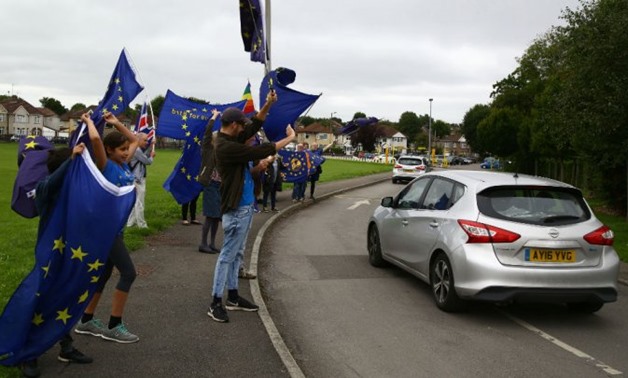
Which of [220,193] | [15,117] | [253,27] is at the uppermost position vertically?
[253,27]

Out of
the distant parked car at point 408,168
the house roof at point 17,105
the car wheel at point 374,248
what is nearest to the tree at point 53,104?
the house roof at point 17,105

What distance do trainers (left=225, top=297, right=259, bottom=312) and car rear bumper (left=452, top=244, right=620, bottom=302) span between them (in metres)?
2.19

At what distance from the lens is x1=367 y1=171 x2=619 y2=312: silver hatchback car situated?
19.6ft

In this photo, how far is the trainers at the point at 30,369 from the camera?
4.19m

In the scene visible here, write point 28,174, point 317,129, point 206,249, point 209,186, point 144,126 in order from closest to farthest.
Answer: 1. point 28,174
2. point 209,186
3. point 206,249
4. point 144,126
5. point 317,129

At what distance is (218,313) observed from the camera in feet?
19.0

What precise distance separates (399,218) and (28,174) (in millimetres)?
4925

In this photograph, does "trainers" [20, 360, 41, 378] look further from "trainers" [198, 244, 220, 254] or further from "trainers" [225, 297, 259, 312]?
"trainers" [198, 244, 220, 254]

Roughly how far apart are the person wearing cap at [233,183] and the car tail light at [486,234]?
2112 millimetres

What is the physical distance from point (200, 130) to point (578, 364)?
7.58m

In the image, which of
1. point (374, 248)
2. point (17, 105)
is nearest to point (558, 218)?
point (374, 248)

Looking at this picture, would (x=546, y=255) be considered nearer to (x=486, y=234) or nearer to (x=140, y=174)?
(x=486, y=234)

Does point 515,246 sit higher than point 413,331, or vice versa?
point 515,246

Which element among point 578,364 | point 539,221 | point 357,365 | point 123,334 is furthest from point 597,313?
point 123,334
